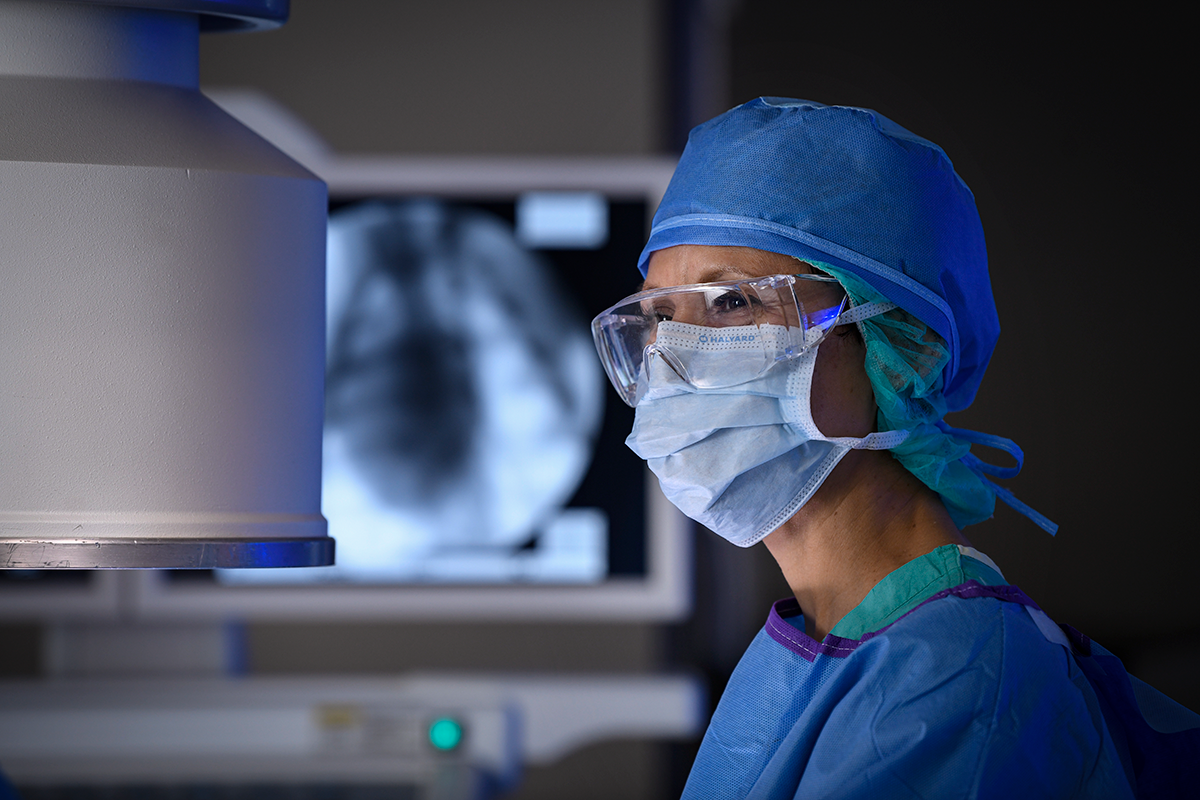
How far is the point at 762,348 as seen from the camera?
94 centimetres

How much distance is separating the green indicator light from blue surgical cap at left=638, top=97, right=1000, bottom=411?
3.68 ft

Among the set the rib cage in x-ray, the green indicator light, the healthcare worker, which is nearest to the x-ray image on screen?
the rib cage in x-ray

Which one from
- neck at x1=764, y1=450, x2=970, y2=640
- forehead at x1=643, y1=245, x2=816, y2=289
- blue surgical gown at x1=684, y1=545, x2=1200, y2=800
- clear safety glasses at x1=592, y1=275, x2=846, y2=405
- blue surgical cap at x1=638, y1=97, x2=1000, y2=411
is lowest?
blue surgical gown at x1=684, y1=545, x2=1200, y2=800

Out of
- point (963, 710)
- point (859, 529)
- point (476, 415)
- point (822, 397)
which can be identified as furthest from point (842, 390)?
point (476, 415)

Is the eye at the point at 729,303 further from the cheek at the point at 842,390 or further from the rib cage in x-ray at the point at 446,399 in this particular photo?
the rib cage in x-ray at the point at 446,399

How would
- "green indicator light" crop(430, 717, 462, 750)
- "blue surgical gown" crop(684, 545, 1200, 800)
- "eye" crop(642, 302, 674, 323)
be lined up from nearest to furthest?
1. "blue surgical gown" crop(684, 545, 1200, 800)
2. "eye" crop(642, 302, 674, 323)
3. "green indicator light" crop(430, 717, 462, 750)

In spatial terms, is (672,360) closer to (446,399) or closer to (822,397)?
(822,397)

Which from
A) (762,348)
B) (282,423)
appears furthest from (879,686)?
(282,423)

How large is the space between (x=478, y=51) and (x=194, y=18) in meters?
1.86

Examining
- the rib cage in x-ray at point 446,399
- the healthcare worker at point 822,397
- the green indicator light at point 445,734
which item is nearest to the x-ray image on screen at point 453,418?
the rib cage in x-ray at point 446,399

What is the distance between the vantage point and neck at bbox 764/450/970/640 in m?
0.95

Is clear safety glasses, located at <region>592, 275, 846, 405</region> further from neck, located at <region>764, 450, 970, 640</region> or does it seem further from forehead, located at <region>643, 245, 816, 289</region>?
neck, located at <region>764, 450, 970, 640</region>

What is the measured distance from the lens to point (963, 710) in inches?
29.3

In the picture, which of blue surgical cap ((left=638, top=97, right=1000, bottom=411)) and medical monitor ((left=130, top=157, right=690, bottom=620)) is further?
medical monitor ((left=130, top=157, right=690, bottom=620))
